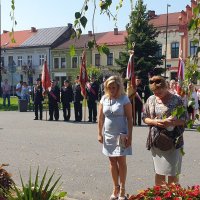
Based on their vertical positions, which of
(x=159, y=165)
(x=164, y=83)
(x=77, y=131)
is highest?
(x=164, y=83)

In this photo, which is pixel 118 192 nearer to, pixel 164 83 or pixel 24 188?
pixel 164 83

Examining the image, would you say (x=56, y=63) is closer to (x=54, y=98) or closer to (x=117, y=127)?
(x=54, y=98)

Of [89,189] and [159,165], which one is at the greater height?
[159,165]

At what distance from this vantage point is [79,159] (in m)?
9.57

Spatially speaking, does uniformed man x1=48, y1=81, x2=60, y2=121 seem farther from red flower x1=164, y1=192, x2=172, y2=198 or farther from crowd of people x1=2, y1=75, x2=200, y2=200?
red flower x1=164, y1=192, x2=172, y2=198

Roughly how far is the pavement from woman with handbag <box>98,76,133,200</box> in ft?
1.66

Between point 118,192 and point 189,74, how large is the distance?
3908mm

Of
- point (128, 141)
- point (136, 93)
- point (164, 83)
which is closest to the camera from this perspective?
point (164, 83)

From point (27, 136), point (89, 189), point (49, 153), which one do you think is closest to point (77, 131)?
point (27, 136)

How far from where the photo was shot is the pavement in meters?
7.08

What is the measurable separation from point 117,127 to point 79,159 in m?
3.77

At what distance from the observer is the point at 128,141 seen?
19.4 ft

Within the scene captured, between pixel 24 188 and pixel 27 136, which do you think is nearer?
pixel 24 188

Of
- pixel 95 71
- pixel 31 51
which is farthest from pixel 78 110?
pixel 31 51
